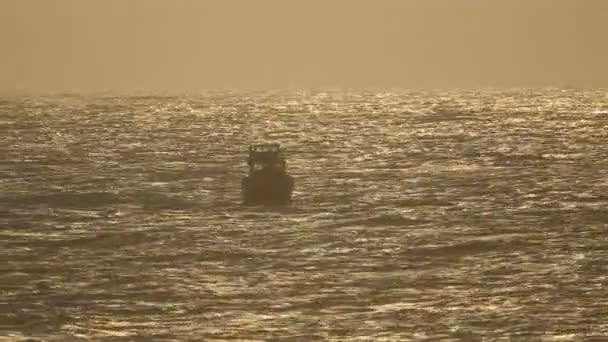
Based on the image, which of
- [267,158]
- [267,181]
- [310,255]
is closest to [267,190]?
[267,181]

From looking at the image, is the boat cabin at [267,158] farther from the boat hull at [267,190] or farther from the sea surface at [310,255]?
the sea surface at [310,255]

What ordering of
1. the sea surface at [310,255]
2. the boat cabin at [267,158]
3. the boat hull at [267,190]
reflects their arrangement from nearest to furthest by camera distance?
the sea surface at [310,255]
the boat hull at [267,190]
the boat cabin at [267,158]

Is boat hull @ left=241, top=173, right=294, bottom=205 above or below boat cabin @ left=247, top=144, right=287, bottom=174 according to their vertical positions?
below

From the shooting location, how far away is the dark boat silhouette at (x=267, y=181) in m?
93.1

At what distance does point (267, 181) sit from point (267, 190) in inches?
31.2

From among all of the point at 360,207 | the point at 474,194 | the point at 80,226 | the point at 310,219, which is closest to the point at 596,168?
the point at 474,194

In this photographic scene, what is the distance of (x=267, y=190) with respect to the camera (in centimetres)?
9306

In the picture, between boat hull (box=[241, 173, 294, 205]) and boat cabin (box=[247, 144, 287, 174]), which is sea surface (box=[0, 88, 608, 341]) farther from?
boat cabin (box=[247, 144, 287, 174])

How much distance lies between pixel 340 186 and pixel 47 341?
62739 millimetres

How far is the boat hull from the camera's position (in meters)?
93.0

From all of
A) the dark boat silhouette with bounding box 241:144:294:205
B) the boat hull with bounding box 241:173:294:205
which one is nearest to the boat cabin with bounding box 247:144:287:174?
the dark boat silhouette with bounding box 241:144:294:205

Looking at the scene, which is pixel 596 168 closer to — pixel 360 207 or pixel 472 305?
pixel 360 207

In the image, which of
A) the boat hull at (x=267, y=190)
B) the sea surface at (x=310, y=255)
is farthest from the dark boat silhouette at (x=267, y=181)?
the sea surface at (x=310, y=255)

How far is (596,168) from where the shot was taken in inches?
5202
